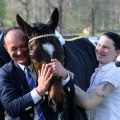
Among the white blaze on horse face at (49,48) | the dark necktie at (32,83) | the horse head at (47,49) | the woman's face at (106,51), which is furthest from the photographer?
the woman's face at (106,51)

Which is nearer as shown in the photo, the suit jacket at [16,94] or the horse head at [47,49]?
the horse head at [47,49]

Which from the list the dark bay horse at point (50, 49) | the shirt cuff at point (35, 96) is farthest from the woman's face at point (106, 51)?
the shirt cuff at point (35, 96)

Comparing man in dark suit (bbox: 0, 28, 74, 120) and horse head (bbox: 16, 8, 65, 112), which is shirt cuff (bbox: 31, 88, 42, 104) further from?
horse head (bbox: 16, 8, 65, 112)

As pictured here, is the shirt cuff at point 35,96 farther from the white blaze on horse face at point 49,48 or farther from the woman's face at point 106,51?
the woman's face at point 106,51

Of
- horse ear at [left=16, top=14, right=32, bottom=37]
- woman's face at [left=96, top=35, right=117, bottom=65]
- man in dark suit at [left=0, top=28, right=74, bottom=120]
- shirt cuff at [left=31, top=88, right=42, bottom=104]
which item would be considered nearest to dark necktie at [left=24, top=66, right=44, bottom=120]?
man in dark suit at [left=0, top=28, right=74, bottom=120]

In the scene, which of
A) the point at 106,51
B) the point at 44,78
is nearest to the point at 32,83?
the point at 44,78

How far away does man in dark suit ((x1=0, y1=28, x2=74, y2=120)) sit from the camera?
2.77 meters

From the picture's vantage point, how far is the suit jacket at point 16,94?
2777mm

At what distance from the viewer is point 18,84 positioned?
2908mm

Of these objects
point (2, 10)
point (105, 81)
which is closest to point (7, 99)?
point (105, 81)

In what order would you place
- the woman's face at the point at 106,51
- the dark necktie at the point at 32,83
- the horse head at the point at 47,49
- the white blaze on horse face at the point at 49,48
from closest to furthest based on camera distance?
the horse head at the point at 47,49, the white blaze on horse face at the point at 49,48, the dark necktie at the point at 32,83, the woman's face at the point at 106,51

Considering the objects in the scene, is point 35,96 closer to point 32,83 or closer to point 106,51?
point 32,83

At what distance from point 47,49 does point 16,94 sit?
1.34 ft

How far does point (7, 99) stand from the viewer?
2822mm
